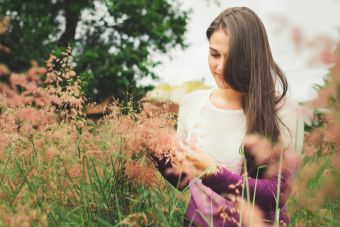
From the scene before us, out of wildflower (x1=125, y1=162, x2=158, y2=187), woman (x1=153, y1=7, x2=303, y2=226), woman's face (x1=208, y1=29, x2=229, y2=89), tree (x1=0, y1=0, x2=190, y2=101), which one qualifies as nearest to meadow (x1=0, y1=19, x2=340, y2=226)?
wildflower (x1=125, y1=162, x2=158, y2=187)

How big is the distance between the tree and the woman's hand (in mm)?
8700

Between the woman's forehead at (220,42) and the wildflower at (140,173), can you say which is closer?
the wildflower at (140,173)

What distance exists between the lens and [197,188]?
1.98m

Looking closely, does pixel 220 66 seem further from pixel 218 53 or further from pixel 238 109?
pixel 238 109

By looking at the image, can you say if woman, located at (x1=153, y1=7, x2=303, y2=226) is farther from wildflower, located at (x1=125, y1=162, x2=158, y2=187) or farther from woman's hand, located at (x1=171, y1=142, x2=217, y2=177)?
woman's hand, located at (x1=171, y1=142, x2=217, y2=177)

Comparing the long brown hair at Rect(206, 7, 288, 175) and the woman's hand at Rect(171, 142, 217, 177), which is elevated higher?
the long brown hair at Rect(206, 7, 288, 175)

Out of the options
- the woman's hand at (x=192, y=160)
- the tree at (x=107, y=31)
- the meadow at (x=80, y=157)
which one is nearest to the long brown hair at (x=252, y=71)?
the meadow at (x=80, y=157)

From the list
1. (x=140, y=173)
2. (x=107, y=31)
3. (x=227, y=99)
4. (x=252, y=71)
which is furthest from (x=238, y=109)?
(x=107, y=31)

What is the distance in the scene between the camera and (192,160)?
152 centimetres

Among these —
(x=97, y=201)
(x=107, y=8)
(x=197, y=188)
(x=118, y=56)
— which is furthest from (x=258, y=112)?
(x=107, y=8)

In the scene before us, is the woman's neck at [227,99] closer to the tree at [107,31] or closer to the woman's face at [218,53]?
the woman's face at [218,53]

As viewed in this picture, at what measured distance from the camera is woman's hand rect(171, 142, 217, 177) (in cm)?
151

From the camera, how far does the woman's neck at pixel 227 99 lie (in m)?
2.21

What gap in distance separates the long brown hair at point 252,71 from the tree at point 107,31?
323 inches
